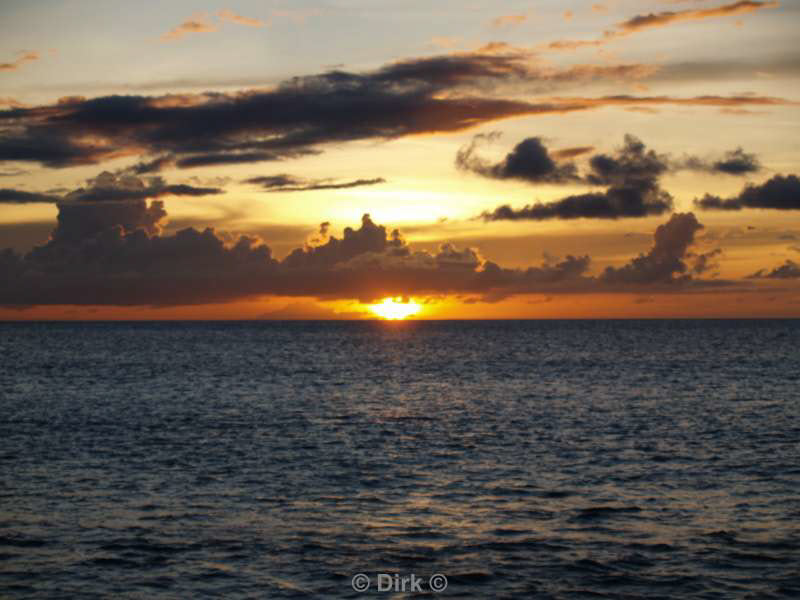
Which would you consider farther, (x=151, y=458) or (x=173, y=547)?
(x=151, y=458)

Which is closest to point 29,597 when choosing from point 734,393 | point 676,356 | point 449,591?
point 449,591

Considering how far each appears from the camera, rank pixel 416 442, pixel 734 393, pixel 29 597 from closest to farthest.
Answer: pixel 29 597
pixel 416 442
pixel 734 393

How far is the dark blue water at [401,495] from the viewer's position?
25.7m

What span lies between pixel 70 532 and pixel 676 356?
Answer: 135m

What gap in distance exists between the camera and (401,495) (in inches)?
1420

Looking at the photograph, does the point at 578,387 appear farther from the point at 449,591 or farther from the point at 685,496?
the point at 449,591

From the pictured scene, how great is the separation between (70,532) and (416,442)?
24379 millimetres

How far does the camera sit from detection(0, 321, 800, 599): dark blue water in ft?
84.3

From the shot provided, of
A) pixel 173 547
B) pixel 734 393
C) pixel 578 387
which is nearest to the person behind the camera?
pixel 173 547

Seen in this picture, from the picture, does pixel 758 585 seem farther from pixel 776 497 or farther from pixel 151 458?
pixel 151 458

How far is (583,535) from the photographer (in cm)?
2969

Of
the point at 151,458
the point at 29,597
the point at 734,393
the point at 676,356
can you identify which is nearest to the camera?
the point at 29,597

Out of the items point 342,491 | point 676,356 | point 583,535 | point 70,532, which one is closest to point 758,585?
point 583,535

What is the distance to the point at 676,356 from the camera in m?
152
